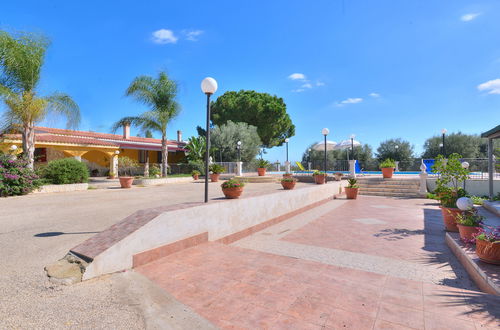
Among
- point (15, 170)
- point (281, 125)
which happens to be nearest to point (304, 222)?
point (15, 170)

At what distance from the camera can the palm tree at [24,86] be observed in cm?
1171

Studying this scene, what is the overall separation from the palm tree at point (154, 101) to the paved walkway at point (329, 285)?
50.9 ft

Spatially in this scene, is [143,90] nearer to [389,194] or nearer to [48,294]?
[389,194]

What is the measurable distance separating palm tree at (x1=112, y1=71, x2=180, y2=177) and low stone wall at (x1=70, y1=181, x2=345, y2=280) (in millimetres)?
14336

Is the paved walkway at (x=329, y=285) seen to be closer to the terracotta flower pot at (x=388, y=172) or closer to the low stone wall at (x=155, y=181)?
the terracotta flower pot at (x=388, y=172)

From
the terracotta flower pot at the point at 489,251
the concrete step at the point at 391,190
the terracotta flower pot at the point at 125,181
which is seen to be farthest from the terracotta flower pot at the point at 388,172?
the terracotta flower pot at the point at 125,181

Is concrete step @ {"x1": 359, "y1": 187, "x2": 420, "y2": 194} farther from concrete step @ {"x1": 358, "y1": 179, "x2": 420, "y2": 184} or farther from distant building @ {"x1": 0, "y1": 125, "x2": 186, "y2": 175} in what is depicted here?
distant building @ {"x1": 0, "y1": 125, "x2": 186, "y2": 175}

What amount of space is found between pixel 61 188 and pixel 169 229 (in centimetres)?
1262

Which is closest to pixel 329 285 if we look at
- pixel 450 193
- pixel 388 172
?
pixel 450 193

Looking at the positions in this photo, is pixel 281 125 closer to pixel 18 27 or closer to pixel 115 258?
pixel 18 27

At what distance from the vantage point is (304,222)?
25.6 ft

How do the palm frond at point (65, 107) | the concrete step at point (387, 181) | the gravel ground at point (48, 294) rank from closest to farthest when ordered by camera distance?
1. the gravel ground at point (48, 294)
2. the palm frond at point (65, 107)
3. the concrete step at point (387, 181)

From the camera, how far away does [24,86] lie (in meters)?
12.4

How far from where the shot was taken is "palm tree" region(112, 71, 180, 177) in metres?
18.6
